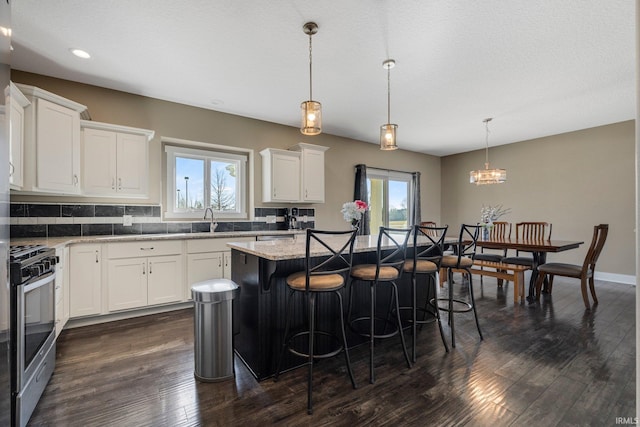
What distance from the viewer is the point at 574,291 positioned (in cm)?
439

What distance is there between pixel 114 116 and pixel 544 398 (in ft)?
16.5

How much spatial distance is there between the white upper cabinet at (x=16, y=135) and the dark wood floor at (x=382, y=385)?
156 cm

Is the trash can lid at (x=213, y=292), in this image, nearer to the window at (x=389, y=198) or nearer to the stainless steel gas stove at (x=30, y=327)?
the stainless steel gas stove at (x=30, y=327)

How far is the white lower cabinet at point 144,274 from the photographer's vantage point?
319cm

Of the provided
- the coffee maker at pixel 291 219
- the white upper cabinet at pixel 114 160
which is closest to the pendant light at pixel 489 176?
the coffee maker at pixel 291 219

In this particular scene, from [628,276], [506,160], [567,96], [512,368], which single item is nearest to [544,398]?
[512,368]

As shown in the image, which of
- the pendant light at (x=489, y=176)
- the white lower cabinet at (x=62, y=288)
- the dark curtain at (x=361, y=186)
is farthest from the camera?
the dark curtain at (x=361, y=186)

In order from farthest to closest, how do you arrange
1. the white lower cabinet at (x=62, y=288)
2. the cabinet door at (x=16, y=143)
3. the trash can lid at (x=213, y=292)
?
the white lower cabinet at (x=62, y=288) → the cabinet door at (x=16, y=143) → the trash can lid at (x=213, y=292)

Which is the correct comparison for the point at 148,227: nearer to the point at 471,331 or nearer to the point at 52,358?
the point at 52,358

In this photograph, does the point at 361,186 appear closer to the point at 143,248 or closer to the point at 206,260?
the point at 206,260

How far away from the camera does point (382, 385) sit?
1.98 m

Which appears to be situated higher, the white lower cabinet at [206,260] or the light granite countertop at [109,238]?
the light granite countertop at [109,238]

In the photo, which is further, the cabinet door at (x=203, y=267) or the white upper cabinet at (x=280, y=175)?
the white upper cabinet at (x=280, y=175)

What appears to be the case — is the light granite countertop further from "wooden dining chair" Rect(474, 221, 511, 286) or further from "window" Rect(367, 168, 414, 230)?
"wooden dining chair" Rect(474, 221, 511, 286)
